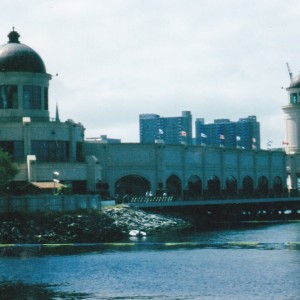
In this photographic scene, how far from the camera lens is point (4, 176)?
13075 centimetres

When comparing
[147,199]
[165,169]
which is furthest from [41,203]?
[165,169]

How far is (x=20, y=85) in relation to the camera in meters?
159

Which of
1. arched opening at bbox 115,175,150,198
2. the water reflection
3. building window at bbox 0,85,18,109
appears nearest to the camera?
the water reflection

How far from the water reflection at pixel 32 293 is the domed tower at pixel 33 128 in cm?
6322

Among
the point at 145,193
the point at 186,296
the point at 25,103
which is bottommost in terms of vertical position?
the point at 186,296

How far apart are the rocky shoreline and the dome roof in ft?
119

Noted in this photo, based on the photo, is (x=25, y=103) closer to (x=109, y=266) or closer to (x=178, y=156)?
(x=178, y=156)

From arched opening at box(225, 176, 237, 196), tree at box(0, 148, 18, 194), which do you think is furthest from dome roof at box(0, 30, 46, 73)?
arched opening at box(225, 176, 237, 196)

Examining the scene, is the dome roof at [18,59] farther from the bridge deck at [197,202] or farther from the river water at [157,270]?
the river water at [157,270]

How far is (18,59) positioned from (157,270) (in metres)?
78.8

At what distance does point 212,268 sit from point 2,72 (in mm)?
78993

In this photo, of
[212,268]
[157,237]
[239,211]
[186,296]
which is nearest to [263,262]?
[212,268]

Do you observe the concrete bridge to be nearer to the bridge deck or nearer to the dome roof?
the bridge deck

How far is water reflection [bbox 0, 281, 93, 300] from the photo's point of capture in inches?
2938
